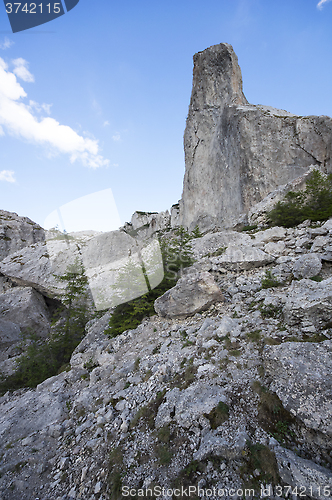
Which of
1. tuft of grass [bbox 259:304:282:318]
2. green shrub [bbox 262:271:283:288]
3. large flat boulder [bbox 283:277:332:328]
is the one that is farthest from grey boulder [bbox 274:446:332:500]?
green shrub [bbox 262:271:283:288]

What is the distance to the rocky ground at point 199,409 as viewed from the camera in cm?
348

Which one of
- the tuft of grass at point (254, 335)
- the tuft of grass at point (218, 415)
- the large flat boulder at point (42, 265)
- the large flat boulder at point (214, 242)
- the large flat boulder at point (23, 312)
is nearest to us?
the tuft of grass at point (218, 415)

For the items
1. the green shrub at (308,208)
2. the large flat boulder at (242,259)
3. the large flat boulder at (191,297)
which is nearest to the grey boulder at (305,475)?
the large flat boulder at (191,297)

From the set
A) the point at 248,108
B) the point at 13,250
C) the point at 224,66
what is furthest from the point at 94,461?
the point at 224,66

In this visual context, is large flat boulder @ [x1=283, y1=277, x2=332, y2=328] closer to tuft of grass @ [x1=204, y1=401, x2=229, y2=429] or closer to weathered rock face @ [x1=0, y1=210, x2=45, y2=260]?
tuft of grass @ [x1=204, y1=401, x2=229, y2=429]

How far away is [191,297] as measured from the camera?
902cm

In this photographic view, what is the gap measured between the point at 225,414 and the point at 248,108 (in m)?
38.5

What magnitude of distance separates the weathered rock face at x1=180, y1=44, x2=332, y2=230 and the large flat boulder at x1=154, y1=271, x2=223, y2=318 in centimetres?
2402

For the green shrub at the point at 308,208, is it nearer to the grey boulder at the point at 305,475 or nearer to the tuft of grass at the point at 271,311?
the tuft of grass at the point at 271,311

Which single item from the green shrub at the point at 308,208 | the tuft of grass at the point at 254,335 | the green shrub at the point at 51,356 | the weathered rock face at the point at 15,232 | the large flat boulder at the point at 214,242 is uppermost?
the weathered rock face at the point at 15,232

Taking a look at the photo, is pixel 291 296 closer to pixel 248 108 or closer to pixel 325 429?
pixel 325 429

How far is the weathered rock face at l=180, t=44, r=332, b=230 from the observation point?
2734cm

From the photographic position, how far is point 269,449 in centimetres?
346

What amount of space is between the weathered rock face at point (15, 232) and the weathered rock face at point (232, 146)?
1075 inches
